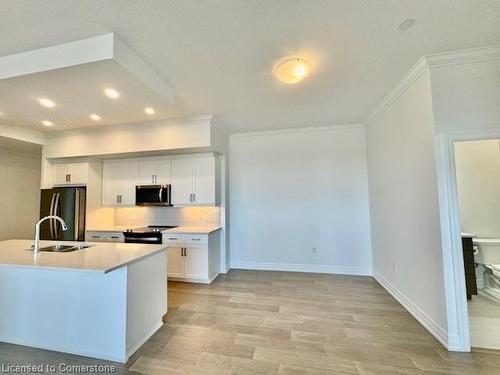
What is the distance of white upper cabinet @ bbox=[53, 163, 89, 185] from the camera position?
4141 mm

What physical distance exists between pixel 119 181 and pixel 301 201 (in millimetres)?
3629

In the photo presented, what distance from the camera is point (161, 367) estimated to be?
1.84 m

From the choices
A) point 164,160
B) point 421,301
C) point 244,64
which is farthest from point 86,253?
point 421,301

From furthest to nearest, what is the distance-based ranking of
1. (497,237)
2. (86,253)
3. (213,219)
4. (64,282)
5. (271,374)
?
1. (213,219)
2. (497,237)
3. (86,253)
4. (64,282)
5. (271,374)

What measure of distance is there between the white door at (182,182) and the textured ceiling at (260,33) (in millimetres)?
1648

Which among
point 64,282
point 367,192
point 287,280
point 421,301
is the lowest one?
point 287,280

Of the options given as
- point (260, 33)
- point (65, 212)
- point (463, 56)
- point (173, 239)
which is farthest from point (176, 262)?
point (463, 56)

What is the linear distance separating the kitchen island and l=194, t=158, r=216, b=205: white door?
1781 mm

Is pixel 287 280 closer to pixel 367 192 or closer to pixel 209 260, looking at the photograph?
pixel 209 260

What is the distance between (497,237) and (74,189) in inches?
280

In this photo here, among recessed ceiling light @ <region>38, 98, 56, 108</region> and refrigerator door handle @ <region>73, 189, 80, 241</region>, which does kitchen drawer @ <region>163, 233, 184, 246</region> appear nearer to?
refrigerator door handle @ <region>73, 189, 80, 241</region>

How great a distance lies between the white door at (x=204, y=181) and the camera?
396cm

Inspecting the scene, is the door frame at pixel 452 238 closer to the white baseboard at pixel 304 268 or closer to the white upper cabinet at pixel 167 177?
the white baseboard at pixel 304 268

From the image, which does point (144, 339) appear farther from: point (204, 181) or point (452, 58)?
point (452, 58)
